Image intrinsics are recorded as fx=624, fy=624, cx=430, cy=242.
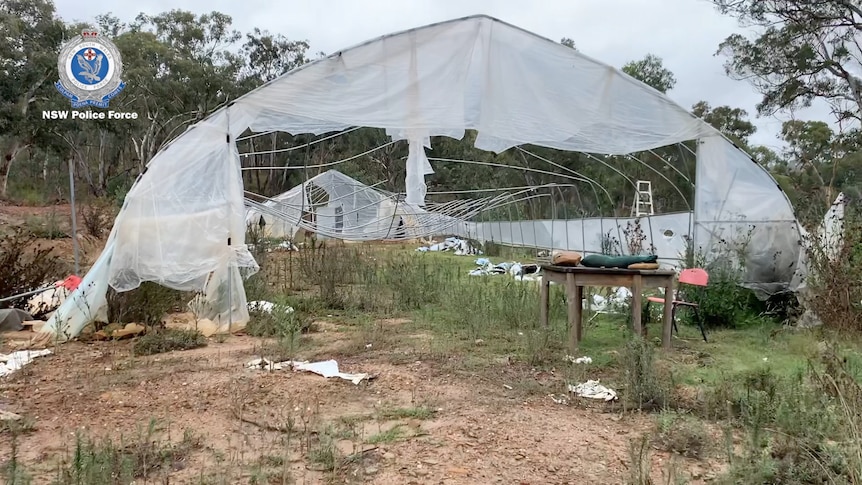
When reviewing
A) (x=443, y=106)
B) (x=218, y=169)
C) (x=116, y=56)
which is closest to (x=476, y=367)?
(x=443, y=106)

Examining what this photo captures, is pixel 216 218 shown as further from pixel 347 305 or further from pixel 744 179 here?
pixel 744 179

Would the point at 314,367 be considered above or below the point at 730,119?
below

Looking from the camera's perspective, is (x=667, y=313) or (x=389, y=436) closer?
(x=389, y=436)

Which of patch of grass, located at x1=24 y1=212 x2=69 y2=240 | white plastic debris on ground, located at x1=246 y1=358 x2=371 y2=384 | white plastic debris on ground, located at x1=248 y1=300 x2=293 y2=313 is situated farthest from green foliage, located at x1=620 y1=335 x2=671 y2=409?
patch of grass, located at x1=24 y1=212 x2=69 y2=240

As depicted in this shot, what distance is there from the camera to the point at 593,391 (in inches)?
167

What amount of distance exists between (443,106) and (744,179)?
136 inches

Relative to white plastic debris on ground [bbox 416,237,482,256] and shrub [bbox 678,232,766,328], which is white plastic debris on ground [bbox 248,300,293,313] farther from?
white plastic debris on ground [bbox 416,237,482,256]

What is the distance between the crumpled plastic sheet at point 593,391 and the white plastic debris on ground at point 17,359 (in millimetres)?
4301

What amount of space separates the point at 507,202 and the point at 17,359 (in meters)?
10.8

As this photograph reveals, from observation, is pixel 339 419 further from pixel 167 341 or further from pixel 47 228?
pixel 47 228

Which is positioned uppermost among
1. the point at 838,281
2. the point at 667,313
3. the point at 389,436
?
the point at 838,281

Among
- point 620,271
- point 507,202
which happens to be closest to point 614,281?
point 620,271

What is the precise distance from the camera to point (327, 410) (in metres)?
3.93

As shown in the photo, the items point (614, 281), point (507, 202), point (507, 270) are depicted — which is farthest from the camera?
point (507, 202)
